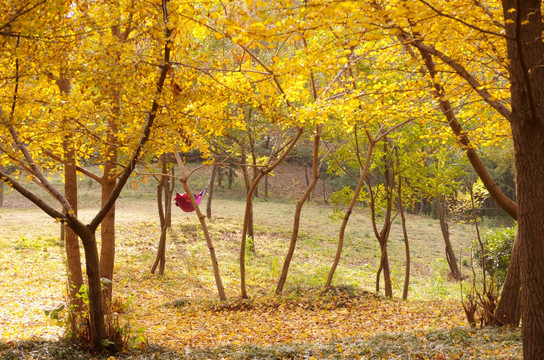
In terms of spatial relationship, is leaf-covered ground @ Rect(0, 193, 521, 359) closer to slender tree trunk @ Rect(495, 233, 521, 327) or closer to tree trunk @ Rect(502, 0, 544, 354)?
slender tree trunk @ Rect(495, 233, 521, 327)

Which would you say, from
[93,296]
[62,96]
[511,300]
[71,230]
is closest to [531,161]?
[511,300]

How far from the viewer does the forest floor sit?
4320mm

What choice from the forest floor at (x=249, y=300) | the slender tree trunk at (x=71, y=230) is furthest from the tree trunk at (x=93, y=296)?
the slender tree trunk at (x=71, y=230)

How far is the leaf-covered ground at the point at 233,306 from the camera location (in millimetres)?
4277

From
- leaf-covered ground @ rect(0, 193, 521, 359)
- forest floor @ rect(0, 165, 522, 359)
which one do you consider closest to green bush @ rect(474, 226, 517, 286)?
forest floor @ rect(0, 165, 522, 359)

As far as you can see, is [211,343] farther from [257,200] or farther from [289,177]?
[289,177]

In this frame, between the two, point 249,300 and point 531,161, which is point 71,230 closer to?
point 249,300

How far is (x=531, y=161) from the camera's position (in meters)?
2.92

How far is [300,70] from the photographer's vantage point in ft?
12.5

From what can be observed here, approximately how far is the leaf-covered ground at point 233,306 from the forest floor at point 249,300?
0.07ft

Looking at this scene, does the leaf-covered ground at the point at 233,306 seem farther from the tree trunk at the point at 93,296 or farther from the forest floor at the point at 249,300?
the tree trunk at the point at 93,296

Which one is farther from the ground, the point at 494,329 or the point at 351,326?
the point at 494,329

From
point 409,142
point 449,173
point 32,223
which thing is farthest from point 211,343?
point 32,223

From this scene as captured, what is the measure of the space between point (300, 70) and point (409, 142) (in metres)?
6.33
